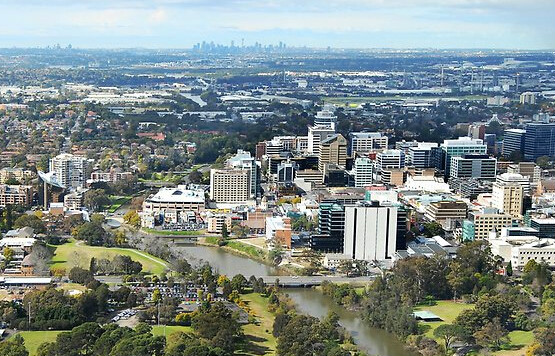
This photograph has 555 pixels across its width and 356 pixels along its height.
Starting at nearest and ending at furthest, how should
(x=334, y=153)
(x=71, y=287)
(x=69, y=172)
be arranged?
(x=71, y=287), (x=69, y=172), (x=334, y=153)

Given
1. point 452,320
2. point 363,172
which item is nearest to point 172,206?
point 363,172

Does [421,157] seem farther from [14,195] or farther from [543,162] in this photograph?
[14,195]

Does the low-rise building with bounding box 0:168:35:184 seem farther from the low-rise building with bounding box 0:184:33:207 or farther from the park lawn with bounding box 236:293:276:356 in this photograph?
the park lawn with bounding box 236:293:276:356

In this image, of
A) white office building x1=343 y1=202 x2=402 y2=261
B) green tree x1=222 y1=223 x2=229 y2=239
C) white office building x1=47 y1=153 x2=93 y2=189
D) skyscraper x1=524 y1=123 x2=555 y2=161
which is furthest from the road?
skyscraper x1=524 y1=123 x2=555 y2=161

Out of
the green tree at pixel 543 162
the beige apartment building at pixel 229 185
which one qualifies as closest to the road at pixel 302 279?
the beige apartment building at pixel 229 185

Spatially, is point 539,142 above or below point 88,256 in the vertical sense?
above

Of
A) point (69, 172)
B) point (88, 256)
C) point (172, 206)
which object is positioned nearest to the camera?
point (88, 256)

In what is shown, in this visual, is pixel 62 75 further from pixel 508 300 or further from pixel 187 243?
pixel 508 300
